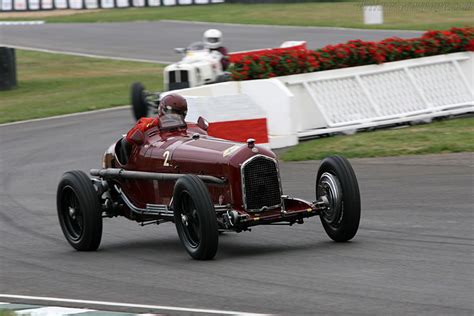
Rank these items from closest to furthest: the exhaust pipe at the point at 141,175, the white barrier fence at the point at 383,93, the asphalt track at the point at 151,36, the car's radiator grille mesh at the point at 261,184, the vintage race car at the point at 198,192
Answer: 1. the vintage race car at the point at 198,192
2. the car's radiator grille mesh at the point at 261,184
3. the exhaust pipe at the point at 141,175
4. the white barrier fence at the point at 383,93
5. the asphalt track at the point at 151,36

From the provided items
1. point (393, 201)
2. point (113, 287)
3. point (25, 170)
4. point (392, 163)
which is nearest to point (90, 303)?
point (113, 287)

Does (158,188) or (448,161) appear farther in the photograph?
(448,161)

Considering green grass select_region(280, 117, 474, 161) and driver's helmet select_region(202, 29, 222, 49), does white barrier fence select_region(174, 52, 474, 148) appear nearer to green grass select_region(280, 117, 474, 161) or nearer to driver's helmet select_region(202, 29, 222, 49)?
green grass select_region(280, 117, 474, 161)

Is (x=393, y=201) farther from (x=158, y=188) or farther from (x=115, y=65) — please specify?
(x=115, y=65)

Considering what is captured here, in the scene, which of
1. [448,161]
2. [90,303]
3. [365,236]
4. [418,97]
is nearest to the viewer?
[90,303]

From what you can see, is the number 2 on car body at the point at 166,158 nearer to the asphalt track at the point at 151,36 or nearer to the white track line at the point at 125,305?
the white track line at the point at 125,305

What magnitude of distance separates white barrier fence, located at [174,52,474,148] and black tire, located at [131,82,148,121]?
357 cm

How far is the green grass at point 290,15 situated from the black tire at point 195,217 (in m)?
28.7

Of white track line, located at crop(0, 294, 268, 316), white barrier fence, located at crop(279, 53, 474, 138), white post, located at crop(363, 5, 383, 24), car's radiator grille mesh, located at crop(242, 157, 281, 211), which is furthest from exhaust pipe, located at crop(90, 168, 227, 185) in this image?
white post, located at crop(363, 5, 383, 24)

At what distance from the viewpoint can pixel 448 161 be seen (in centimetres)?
1508

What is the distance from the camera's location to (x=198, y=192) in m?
9.53

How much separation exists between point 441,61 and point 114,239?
32.3ft

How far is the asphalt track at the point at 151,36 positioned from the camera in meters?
36.8

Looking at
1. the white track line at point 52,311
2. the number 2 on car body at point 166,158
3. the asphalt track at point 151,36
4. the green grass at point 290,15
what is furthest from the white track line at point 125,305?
the green grass at point 290,15
